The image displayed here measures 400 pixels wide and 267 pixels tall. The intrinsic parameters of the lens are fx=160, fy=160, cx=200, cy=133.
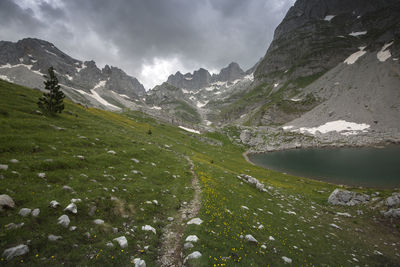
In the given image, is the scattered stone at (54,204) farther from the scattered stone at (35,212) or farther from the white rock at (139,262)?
the white rock at (139,262)

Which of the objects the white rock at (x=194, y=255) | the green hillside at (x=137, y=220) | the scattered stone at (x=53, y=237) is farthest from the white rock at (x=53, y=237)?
the white rock at (x=194, y=255)

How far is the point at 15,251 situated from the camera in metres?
5.64

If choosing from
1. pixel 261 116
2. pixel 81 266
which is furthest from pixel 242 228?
pixel 261 116

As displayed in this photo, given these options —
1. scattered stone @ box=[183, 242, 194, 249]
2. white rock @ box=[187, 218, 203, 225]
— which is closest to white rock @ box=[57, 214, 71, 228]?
scattered stone @ box=[183, 242, 194, 249]

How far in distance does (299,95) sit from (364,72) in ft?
173

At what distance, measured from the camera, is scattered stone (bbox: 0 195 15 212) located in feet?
23.2

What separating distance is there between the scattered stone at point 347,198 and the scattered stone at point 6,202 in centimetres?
3497

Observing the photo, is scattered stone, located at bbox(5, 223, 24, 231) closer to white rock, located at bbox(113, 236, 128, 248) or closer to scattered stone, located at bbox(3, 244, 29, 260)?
scattered stone, located at bbox(3, 244, 29, 260)

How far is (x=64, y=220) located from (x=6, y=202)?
252 cm

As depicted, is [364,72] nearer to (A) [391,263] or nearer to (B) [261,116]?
(B) [261,116]

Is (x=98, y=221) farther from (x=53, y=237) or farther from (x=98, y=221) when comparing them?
(x=53, y=237)

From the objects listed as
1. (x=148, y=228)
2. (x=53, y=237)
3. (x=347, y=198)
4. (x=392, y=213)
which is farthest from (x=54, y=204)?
(x=347, y=198)

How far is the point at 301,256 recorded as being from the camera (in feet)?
34.7

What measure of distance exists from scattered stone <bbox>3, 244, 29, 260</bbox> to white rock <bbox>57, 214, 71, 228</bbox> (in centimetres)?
172
